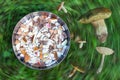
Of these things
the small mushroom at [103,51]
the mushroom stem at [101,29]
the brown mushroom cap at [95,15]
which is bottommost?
the small mushroom at [103,51]

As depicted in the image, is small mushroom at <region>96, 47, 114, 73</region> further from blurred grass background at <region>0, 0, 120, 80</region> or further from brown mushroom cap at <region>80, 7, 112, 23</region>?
brown mushroom cap at <region>80, 7, 112, 23</region>

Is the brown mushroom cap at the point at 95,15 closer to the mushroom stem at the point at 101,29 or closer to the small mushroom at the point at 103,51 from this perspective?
the mushroom stem at the point at 101,29

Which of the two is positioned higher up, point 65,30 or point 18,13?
point 18,13

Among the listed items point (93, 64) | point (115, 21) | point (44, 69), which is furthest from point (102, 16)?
point (44, 69)

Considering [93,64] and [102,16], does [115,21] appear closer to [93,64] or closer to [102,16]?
[102,16]

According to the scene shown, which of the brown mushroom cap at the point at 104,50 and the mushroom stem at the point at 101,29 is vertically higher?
the mushroom stem at the point at 101,29

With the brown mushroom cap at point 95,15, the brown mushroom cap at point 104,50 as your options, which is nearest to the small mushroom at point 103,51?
the brown mushroom cap at point 104,50

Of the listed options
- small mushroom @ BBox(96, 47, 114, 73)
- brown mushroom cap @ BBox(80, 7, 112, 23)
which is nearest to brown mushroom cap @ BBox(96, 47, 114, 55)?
small mushroom @ BBox(96, 47, 114, 73)

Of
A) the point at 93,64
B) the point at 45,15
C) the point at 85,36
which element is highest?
the point at 45,15
